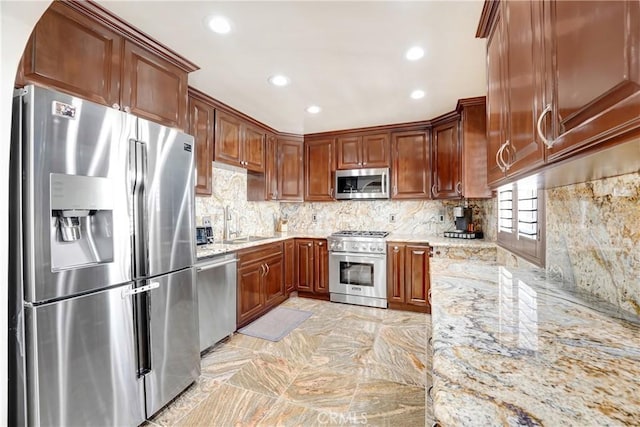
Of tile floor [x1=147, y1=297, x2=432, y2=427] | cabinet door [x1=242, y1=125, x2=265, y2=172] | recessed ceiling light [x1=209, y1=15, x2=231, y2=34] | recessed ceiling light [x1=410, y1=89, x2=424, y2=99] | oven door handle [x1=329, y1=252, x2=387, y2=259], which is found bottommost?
tile floor [x1=147, y1=297, x2=432, y2=427]

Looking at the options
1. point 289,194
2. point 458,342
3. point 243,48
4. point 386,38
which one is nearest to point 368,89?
point 386,38

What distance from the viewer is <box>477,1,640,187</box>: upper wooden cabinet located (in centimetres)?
54

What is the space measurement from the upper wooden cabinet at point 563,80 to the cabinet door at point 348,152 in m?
2.72

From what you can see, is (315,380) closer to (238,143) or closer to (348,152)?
(238,143)

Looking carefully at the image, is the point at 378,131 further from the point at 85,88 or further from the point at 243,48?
the point at 85,88

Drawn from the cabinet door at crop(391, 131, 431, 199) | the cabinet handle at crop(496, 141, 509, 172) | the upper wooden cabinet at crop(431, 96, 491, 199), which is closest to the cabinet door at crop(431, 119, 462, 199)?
the upper wooden cabinet at crop(431, 96, 491, 199)

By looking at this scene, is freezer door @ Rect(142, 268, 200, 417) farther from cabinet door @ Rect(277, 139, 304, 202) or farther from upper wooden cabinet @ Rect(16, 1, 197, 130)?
cabinet door @ Rect(277, 139, 304, 202)

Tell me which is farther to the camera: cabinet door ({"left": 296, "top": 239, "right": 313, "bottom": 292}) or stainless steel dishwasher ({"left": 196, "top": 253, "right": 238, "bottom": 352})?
cabinet door ({"left": 296, "top": 239, "right": 313, "bottom": 292})

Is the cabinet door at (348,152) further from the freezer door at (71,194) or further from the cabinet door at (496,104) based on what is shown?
the freezer door at (71,194)

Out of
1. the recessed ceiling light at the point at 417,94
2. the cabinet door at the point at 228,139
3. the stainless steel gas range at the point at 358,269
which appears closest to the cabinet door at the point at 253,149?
the cabinet door at the point at 228,139

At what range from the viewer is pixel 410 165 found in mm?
3795

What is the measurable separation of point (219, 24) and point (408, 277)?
124 inches

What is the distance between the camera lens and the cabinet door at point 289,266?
3.83 m

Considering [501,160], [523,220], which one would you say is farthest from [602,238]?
[523,220]
